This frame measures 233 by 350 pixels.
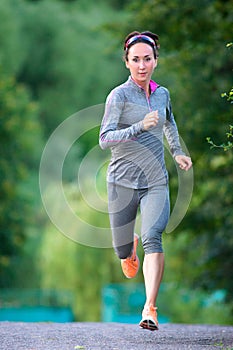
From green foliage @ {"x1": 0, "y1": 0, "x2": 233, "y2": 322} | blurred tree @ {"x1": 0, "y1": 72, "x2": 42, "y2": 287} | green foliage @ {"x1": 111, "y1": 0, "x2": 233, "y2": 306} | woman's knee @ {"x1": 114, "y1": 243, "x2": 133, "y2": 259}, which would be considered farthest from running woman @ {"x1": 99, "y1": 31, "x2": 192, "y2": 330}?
blurred tree @ {"x1": 0, "y1": 72, "x2": 42, "y2": 287}

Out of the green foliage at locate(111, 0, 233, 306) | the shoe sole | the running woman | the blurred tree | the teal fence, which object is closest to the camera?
the shoe sole

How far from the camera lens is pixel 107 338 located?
7461 mm

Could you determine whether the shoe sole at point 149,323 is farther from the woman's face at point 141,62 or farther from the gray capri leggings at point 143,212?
the woman's face at point 141,62

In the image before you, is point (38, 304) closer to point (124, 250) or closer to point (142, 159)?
point (124, 250)

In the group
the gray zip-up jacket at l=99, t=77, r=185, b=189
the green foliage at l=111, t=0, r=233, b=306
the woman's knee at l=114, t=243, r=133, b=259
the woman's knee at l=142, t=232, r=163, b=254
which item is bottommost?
the woman's knee at l=142, t=232, r=163, b=254

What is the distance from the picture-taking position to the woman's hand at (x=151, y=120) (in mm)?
6719

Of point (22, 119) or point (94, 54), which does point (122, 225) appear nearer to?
point (22, 119)

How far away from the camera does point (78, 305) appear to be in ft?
85.1

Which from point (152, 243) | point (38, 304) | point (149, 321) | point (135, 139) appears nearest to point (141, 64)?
point (135, 139)

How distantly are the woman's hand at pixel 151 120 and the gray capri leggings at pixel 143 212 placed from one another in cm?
72

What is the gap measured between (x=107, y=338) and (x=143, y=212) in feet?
3.52

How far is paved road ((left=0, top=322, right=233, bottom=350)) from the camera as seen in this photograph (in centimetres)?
683

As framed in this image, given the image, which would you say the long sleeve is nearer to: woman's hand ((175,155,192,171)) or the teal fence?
woman's hand ((175,155,192,171))

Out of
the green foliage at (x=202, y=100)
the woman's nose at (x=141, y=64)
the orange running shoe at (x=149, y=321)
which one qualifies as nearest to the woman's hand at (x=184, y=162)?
the woman's nose at (x=141, y=64)
